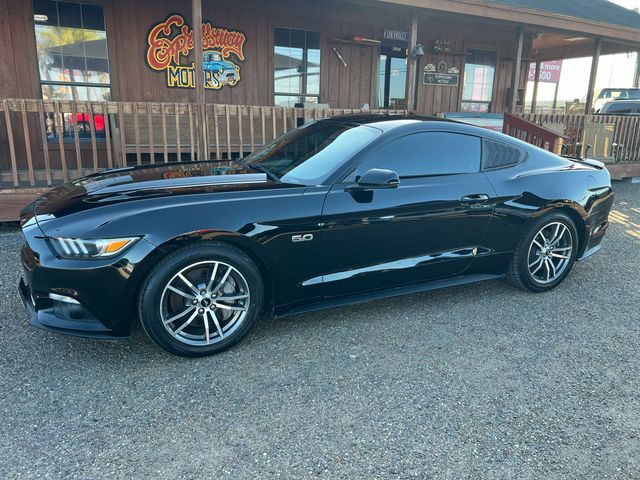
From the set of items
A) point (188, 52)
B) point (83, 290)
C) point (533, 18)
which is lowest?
point (83, 290)

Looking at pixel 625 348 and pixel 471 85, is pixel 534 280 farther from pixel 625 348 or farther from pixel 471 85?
pixel 471 85

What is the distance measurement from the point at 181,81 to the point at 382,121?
19.4ft

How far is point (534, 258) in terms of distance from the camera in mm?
4023

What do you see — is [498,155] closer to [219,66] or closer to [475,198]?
[475,198]

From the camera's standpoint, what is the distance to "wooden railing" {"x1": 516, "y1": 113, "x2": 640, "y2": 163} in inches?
379

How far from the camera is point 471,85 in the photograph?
11672mm

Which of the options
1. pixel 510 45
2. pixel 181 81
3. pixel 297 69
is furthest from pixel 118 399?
pixel 510 45

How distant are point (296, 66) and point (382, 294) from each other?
710 centimetres

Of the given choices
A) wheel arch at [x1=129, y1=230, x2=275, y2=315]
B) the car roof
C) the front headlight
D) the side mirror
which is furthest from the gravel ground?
the car roof

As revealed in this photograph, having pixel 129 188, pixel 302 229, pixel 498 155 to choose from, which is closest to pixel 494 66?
pixel 498 155

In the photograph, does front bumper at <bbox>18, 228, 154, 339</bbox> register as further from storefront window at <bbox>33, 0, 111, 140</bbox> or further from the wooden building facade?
storefront window at <bbox>33, 0, 111, 140</bbox>

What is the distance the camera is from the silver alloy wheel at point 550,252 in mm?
3998

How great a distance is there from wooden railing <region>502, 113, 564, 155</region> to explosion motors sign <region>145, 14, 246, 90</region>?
5023 millimetres

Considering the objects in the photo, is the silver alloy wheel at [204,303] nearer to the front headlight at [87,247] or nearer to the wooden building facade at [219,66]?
the front headlight at [87,247]
